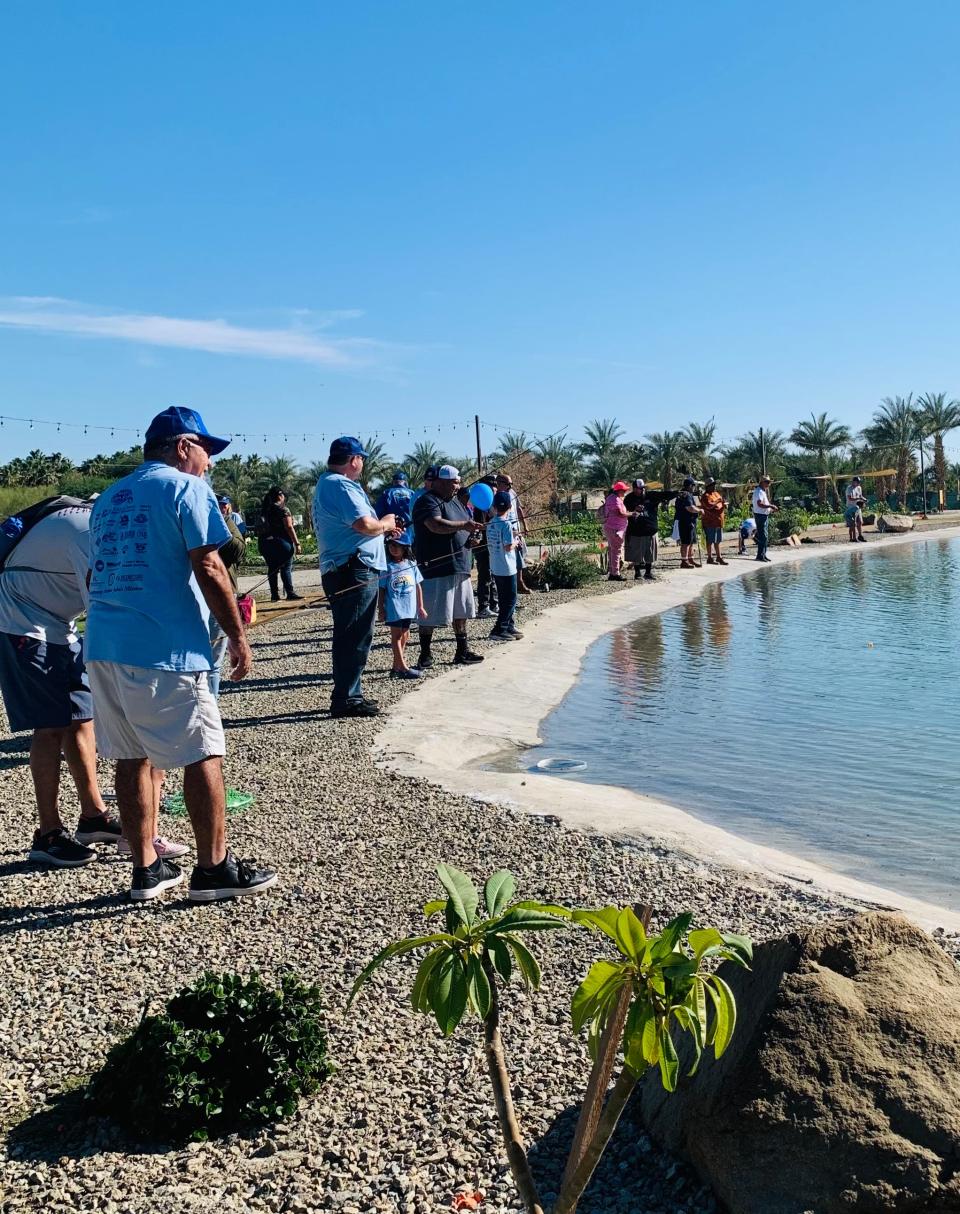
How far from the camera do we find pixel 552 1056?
134 inches

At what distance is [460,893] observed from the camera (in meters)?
1.89

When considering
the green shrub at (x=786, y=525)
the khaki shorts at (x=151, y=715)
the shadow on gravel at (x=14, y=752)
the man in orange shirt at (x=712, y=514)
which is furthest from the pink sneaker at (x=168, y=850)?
the green shrub at (x=786, y=525)

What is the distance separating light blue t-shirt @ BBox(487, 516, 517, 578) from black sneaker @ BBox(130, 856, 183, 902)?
898 centimetres

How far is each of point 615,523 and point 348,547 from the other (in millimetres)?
13021

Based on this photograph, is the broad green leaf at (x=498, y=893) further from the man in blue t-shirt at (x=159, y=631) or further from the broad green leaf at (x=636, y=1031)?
the man in blue t-shirt at (x=159, y=631)

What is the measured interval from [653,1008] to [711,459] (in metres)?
62.5

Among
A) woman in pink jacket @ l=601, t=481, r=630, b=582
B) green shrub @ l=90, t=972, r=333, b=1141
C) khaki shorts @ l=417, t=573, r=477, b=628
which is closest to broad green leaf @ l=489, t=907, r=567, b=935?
green shrub @ l=90, t=972, r=333, b=1141

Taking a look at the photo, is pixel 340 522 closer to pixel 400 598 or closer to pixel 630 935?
pixel 400 598

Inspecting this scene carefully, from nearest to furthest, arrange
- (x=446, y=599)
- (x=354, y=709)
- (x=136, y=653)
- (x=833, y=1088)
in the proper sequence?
→ (x=833, y=1088)
(x=136, y=653)
(x=354, y=709)
(x=446, y=599)

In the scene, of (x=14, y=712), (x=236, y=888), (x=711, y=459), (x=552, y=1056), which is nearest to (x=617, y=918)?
(x=552, y=1056)

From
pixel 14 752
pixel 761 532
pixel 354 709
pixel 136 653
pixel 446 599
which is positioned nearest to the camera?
pixel 136 653

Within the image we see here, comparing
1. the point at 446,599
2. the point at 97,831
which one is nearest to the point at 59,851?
the point at 97,831

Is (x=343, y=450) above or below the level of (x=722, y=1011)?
above

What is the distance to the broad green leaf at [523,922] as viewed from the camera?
5.88 ft
